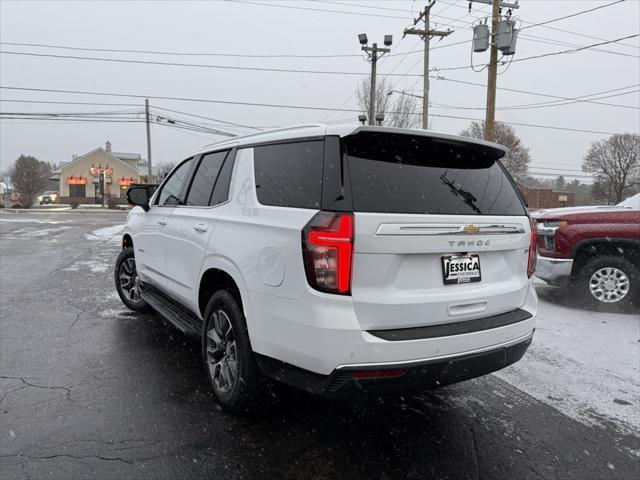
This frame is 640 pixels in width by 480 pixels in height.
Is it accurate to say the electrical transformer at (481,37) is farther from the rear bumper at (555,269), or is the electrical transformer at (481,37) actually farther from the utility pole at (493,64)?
the rear bumper at (555,269)

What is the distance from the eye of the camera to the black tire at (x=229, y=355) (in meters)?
2.78

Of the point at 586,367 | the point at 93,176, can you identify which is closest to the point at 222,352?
the point at 586,367

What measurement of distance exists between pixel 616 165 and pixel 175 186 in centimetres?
6488

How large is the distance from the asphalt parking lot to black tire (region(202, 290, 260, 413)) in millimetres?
154

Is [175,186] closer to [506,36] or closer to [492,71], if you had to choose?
[492,71]

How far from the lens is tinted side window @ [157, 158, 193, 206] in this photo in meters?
4.25

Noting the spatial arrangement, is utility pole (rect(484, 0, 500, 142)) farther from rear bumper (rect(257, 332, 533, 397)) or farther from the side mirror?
rear bumper (rect(257, 332, 533, 397))

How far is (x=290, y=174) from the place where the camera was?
2.71m

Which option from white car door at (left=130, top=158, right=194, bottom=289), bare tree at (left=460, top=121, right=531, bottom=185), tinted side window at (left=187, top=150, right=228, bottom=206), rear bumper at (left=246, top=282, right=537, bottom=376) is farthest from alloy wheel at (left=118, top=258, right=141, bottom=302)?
bare tree at (left=460, top=121, right=531, bottom=185)

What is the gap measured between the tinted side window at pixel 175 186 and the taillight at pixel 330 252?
215 centimetres

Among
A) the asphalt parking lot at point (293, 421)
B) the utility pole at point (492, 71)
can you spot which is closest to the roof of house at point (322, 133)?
the asphalt parking lot at point (293, 421)

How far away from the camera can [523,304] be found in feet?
9.96

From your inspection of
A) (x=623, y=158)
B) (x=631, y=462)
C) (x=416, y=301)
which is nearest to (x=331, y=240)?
(x=416, y=301)

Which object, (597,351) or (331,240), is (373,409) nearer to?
(331,240)
